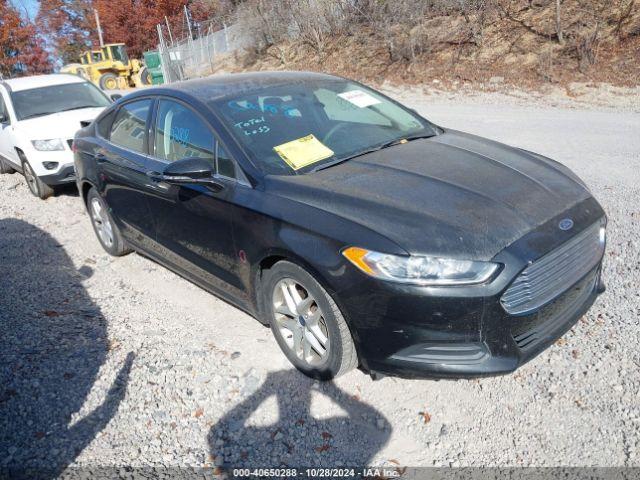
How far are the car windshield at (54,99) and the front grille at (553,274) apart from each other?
7.68m

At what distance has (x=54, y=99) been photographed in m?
8.27

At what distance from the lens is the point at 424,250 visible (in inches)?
99.9

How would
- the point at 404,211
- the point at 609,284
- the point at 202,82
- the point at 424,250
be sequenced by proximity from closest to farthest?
the point at 424,250
the point at 404,211
the point at 609,284
the point at 202,82

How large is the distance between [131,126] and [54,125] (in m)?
3.81

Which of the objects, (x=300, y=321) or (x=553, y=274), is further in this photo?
(x=300, y=321)

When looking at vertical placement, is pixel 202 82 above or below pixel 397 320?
above

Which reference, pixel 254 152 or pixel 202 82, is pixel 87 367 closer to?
pixel 254 152

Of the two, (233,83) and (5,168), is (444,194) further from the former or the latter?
(5,168)

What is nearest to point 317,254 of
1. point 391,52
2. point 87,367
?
point 87,367

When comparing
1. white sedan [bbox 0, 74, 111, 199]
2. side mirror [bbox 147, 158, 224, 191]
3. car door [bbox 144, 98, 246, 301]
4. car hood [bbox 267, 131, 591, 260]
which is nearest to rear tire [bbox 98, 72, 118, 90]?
white sedan [bbox 0, 74, 111, 199]

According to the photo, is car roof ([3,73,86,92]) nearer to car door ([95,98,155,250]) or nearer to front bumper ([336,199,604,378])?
car door ([95,98,155,250])

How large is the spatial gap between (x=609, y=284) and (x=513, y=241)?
179cm

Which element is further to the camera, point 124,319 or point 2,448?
point 124,319

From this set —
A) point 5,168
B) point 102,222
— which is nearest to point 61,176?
point 102,222
